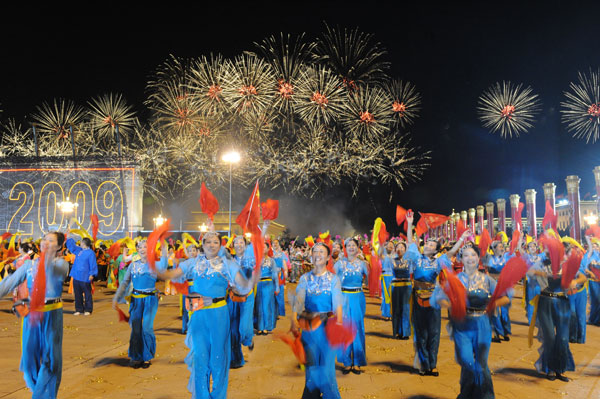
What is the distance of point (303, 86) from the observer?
19406mm

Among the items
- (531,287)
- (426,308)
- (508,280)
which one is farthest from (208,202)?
(531,287)

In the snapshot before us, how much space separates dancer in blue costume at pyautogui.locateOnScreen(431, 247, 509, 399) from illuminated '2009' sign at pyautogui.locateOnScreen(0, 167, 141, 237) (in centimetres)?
2593

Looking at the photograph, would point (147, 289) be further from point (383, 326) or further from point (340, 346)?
point (383, 326)

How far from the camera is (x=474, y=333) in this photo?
463cm

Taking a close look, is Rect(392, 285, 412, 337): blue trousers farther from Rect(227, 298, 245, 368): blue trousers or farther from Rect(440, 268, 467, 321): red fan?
Rect(440, 268, 467, 321): red fan

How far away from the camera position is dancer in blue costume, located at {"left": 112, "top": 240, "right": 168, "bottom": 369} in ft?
21.5

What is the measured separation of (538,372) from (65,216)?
83.3 feet

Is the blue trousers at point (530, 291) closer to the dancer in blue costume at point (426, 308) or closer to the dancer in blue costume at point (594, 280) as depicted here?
the dancer in blue costume at point (594, 280)

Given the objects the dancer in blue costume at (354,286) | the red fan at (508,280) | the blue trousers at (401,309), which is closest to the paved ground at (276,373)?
the blue trousers at (401,309)

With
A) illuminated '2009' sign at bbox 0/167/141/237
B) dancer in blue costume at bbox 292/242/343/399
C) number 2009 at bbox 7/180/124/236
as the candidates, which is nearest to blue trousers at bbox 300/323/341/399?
dancer in blue costume at bbox 292/242/343/399

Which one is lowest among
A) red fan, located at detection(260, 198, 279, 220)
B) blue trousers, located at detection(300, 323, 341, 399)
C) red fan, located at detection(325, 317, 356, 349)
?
blue trousers, located at detection(300, 323, 341, 399)

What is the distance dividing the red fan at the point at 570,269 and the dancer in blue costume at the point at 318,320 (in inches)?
133

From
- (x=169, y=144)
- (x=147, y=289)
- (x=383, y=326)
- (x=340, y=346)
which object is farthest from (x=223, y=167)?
(x=340, y=346)

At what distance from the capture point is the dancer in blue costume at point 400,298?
8602 mm
